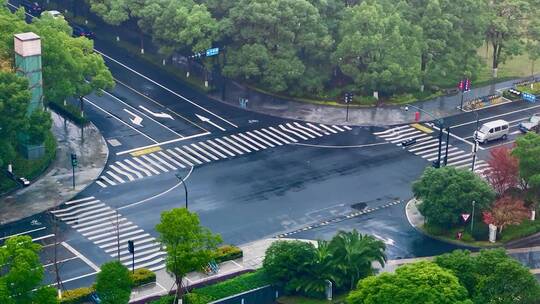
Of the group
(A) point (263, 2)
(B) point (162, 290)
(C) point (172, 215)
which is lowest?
(B) point (162, 290)

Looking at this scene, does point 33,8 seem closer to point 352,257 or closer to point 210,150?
point 210,150

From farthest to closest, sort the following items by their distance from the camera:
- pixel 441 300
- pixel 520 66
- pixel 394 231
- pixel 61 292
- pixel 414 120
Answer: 1. pixel 520 66
2. pixel 414 120
3. pixel 394 231
4. pixel 61 292
5. pixel 441 300

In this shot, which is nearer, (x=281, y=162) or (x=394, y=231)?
(x=394, y=231)

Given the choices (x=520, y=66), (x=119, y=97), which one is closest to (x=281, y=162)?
(x=119, y=97)

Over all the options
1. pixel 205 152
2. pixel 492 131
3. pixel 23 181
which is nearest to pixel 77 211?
pixel 23 181

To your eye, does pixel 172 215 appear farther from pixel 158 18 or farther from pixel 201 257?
pixel 158 18

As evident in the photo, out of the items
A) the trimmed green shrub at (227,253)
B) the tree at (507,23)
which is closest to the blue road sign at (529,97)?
the tree at (507,23)

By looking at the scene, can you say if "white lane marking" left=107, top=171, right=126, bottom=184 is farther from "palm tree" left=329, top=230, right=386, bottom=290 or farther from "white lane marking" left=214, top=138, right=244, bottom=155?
"palm tree" left=329, top=230, right=386, bottom=290

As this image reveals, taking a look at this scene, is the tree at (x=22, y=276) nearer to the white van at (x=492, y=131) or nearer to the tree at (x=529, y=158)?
the tree at (x=529, y=158)
